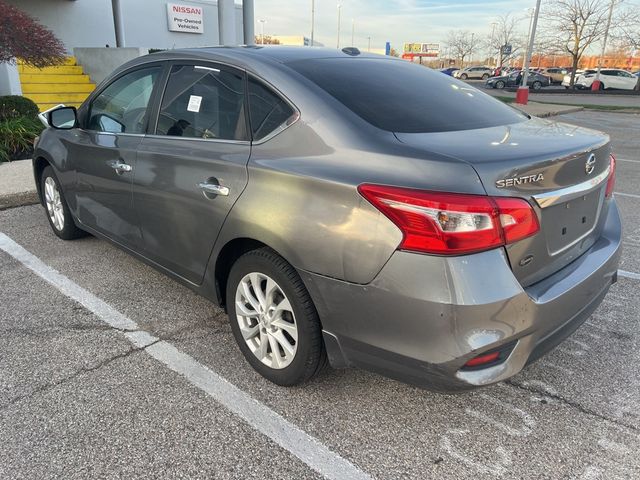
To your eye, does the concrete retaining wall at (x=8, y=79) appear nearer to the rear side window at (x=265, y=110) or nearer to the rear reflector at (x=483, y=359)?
the rear side window at (x=265, y=110)

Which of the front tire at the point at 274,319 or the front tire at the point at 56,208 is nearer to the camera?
the front tire at the point at 274,319

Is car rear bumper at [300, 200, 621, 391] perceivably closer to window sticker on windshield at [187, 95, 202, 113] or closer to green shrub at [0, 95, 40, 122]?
window sticker on windshield at [187, 95, 202, 113]

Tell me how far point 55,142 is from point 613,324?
14.5ft

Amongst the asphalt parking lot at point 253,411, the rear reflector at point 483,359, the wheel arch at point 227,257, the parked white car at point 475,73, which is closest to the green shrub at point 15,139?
the asphalt parking lot at point 253,411

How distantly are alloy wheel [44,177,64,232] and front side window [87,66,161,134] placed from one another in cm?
98

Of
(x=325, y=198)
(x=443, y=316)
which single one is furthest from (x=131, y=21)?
(x=443, y=316)

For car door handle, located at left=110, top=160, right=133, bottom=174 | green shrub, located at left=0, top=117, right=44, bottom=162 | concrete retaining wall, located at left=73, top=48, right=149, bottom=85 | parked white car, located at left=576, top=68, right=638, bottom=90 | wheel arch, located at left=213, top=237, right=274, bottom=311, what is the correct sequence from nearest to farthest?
1. wheel arch, located at left=213, top=237, right=274, bottom=311
2. car door handle, located at left=110, top=160, right=133, bottom=174
3. green shrub, located at left=0, top=117, right=44, bottom=162
4. concrete retaining wall, located at left=73, top=48, right=149, bottom=85
5. parked white car, located at left=576, top=68, right=638, bottom=90

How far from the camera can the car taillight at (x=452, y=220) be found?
189 cm

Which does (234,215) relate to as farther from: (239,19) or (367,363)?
(239,19)

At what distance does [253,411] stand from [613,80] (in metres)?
42.2

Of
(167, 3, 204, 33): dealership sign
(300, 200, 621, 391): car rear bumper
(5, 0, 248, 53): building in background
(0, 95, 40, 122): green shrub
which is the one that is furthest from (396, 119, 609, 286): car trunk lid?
(167, 3, 204, 33): dealership sign

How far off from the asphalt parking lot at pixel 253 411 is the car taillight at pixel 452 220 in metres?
0.96

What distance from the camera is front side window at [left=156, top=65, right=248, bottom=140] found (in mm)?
2738

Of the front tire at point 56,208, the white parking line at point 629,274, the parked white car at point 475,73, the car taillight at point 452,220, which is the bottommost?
the parked white car at point 475,73
